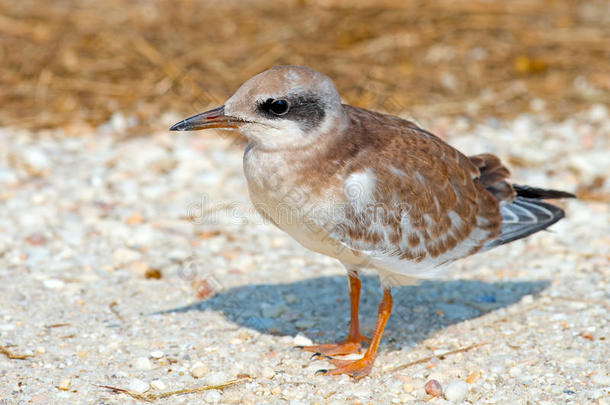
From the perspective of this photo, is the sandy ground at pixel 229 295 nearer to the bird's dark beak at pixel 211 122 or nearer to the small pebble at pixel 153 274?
the small pebble at pixel 153 274

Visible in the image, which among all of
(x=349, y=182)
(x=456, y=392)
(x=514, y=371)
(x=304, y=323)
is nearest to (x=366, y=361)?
(x=456, y=392)

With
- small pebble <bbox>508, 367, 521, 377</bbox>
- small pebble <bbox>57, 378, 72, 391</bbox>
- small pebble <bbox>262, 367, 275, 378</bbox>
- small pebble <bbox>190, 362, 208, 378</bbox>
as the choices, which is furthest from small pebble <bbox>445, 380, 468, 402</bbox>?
small pebble <bbox>57, 378, 72, 391</bbox>

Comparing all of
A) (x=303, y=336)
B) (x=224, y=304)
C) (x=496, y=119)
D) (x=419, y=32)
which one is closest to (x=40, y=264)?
(x=224, y=304)

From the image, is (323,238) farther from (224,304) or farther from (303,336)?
(224,304)

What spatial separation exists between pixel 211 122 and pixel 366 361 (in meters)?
1.51

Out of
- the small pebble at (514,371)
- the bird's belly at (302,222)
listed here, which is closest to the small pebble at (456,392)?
the small pebble at (514,371)

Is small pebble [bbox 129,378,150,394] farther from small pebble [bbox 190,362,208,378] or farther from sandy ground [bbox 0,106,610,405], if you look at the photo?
small pebble [bbox 190,362,208,378]

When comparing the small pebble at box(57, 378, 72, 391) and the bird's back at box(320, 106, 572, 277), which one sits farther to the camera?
the bird's back at box(320, 106, 572, 277)

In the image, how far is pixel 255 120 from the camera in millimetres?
3807

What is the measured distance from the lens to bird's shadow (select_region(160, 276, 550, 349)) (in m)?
4.57

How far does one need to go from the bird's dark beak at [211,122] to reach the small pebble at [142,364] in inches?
48.1

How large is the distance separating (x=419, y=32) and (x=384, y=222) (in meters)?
5.60

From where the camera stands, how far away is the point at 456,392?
3.74 m

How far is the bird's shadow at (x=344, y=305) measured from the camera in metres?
4.57
